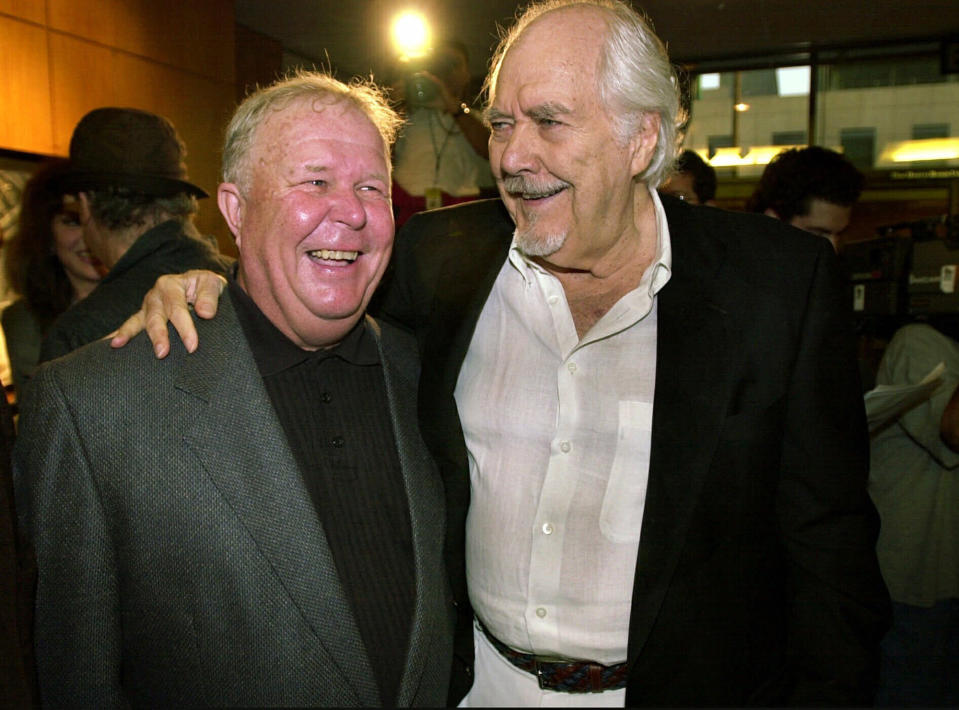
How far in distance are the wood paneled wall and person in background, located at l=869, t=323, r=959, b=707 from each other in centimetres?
422

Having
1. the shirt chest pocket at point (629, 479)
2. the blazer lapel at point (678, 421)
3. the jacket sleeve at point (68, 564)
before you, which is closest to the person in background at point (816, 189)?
the blazer lapel at point (678, 421)

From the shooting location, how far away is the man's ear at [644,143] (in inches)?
56.3

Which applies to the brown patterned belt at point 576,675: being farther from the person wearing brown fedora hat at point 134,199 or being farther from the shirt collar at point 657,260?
the person wearing brown fedora hat at point 134,199

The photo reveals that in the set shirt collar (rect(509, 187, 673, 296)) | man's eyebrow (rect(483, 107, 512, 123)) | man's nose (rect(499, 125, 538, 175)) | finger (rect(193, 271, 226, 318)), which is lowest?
finger (rect(193, 271, 226, 318))

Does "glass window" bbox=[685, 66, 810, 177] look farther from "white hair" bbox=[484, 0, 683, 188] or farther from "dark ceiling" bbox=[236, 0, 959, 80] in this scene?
"white hair" bbox=[484, 0, 683, 188]

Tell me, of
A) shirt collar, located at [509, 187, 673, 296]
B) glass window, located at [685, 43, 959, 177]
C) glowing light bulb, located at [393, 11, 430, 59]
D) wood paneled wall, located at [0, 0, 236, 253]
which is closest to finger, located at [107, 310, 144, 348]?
shirt collar, located at [509, 187, 673, 296]

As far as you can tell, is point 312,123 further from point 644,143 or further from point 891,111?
point 891,111

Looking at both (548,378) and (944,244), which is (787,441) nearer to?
(548,378)

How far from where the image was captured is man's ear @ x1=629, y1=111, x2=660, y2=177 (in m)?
1.43

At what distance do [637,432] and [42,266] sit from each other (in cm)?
279

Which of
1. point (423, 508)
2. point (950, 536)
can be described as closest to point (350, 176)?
point (423, 508)

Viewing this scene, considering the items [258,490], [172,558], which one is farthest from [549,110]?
[172,558]

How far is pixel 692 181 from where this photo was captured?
284 centimetres

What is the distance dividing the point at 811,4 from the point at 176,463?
6.31 meters
